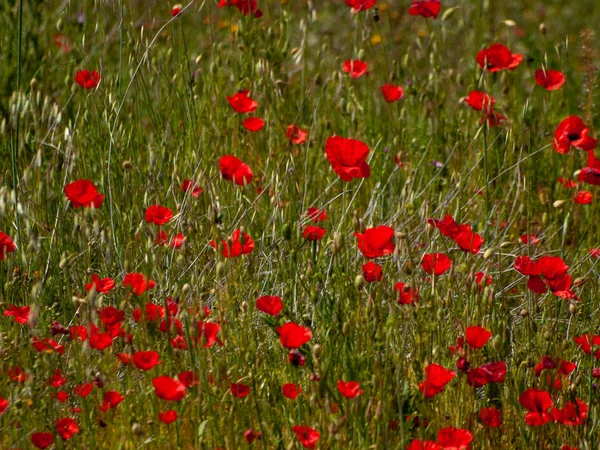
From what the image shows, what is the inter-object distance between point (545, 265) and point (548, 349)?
0.23 meters

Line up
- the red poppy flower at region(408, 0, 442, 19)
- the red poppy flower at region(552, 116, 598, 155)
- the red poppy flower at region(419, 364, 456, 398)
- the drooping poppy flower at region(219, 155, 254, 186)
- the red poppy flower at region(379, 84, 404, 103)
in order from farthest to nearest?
the red poppy flower at region(379, 84, 404, 103) < the red poppy flower at region(408, 0, 442, 19) < the red poppy flower at region(552, 116, 598, 155) < the drooping poppy flower at region(219, 155, 254, 186) < the red poppy flower at region(419, 364, 456, 398)

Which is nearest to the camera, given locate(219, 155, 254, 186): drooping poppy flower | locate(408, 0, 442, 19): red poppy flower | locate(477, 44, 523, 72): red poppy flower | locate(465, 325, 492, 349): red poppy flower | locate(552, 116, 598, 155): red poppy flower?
locate(465, 325, 492, 349): red poppy flower

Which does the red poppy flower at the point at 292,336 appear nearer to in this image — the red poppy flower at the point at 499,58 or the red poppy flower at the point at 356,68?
the red poppy flower at the point at 499,58

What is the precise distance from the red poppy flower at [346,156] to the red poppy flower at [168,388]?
61 centimetres

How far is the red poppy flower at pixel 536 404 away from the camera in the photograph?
178 centimetres

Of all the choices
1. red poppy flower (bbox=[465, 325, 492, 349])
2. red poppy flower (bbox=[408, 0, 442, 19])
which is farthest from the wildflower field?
red poppy flower (bbox=[408, 0, 442, 19])

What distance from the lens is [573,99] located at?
4.03 meters

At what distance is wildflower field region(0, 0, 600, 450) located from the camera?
1809mm

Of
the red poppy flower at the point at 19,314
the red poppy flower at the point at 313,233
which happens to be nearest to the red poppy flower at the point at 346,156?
the red poppy flower at the point at 313,233

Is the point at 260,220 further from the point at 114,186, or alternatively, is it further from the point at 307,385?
the point at 307,385

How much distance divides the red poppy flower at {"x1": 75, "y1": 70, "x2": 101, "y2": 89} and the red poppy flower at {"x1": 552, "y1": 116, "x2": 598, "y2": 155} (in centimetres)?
127

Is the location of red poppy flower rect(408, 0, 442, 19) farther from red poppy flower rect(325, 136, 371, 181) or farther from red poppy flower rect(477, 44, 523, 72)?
red poppy flower rect(325, 136, 371, 181)

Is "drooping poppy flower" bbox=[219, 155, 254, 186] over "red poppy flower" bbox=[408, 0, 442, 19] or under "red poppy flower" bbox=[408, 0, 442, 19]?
under

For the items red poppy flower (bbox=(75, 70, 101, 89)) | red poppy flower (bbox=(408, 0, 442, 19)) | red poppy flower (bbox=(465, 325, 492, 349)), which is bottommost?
red poppy flower (bbox=(465, 325, 492, 349))
